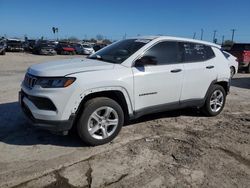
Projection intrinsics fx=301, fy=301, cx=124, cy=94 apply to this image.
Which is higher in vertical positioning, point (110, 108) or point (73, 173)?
point (110, 108)

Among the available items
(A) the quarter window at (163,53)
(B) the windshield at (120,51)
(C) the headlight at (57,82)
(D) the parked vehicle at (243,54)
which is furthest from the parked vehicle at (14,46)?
(C) the headlight at (57,82)

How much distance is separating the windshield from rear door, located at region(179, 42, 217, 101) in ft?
3.15

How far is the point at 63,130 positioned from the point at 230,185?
2.44 meters

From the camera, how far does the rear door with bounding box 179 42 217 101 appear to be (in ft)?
19.5

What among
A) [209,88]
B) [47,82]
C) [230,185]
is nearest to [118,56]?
[47,82]

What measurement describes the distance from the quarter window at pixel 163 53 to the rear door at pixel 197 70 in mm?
232

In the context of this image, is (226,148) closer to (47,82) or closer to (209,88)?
(209,88)

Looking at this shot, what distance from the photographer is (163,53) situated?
18.5 ft

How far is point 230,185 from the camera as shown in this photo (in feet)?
12.4

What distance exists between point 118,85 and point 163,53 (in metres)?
1.30

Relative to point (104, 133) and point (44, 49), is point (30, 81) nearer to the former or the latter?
point (104, 133)

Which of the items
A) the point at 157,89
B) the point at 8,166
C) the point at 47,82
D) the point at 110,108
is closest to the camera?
the point at 8,166

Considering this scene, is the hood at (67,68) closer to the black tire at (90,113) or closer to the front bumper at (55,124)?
the black tire at (90,113)

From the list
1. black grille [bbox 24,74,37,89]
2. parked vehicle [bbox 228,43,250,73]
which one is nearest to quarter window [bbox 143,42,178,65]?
black grille [bbox 24,74,37,89]
